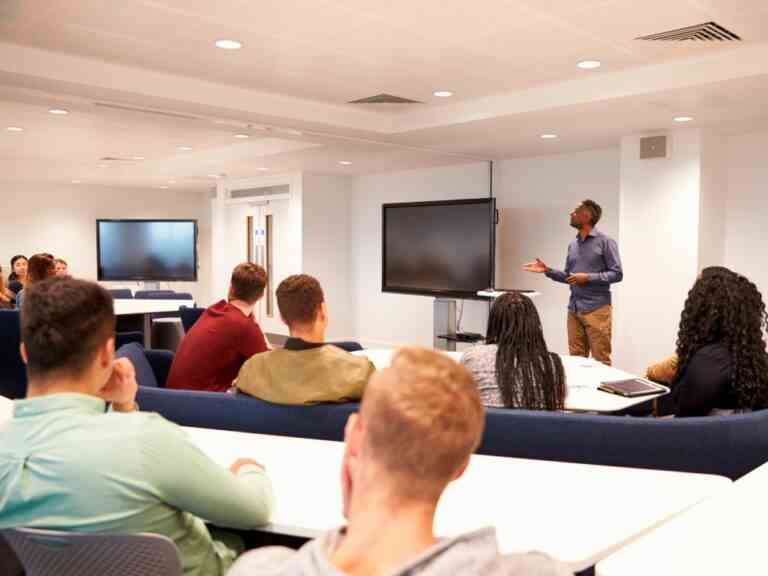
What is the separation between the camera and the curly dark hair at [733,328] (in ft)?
8.91

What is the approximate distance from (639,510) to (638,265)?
5.20 metres

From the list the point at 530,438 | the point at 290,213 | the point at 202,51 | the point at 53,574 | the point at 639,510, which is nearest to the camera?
the point at 53,574

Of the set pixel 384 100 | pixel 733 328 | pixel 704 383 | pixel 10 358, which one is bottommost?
pixel 10 358

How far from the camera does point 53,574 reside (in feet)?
4.60

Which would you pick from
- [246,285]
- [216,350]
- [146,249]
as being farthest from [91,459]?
[146,249]

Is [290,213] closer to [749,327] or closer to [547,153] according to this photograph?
[547,153]

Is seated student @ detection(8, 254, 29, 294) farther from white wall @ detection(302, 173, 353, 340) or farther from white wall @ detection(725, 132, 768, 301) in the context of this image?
white wall @ detection(725, 132, 768, 301)

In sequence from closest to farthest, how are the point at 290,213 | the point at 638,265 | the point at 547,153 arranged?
1. the point at 638,265
2. the point at 547,153
3. the point at 290,213

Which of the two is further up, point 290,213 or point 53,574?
point 290,213

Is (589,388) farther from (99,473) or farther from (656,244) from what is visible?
(656,244)

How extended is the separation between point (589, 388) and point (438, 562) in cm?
262

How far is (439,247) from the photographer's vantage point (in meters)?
7.97

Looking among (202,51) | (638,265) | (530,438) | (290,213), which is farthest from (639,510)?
(290,213)

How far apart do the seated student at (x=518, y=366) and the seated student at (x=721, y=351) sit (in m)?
0.54
